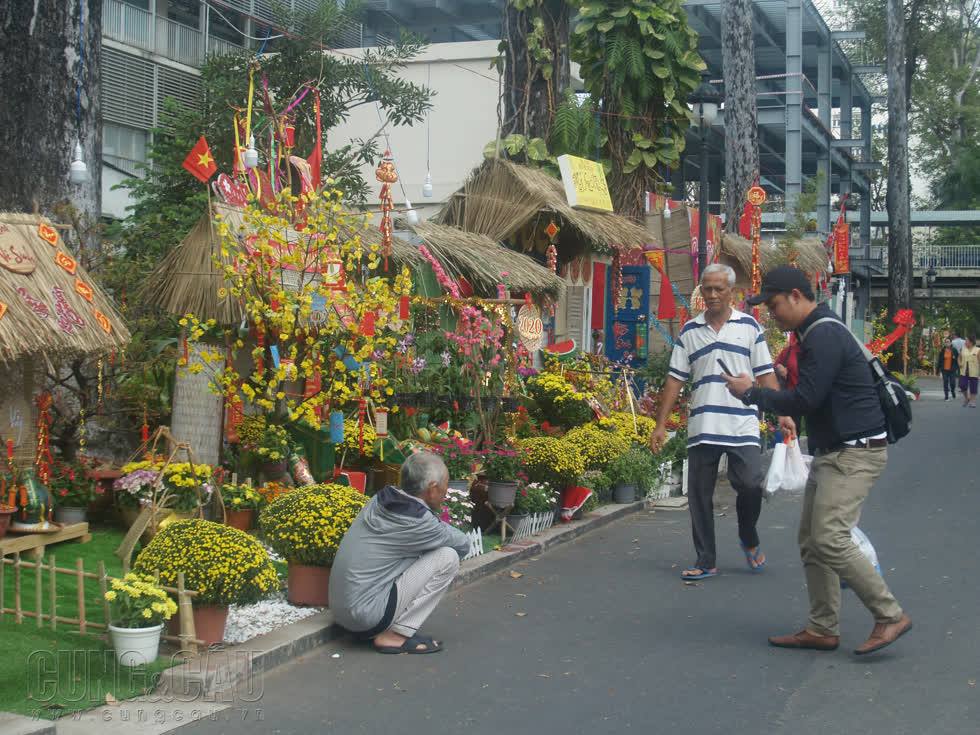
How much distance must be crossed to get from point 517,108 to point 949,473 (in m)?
8.31

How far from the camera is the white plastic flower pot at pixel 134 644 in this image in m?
5.22

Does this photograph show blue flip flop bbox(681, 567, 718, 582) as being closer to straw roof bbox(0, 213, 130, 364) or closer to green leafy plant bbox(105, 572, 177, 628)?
green leafy plant bbox(105, 572, 177, 628)

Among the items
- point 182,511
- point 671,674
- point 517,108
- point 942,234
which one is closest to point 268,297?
point 182,511

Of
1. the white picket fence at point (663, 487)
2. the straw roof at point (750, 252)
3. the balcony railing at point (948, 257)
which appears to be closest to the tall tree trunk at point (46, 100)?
the white picket fence at point (663, 487)

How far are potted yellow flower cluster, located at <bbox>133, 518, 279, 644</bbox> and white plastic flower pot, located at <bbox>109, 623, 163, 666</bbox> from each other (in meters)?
0.32

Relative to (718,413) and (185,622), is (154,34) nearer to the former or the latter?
(718,413)

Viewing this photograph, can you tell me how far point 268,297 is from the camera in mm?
8242

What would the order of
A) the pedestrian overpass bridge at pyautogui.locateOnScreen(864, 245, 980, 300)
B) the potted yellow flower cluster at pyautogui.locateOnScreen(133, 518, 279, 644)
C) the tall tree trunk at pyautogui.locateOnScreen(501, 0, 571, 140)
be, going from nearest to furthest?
1. the potted yellow flower cluster at pyautogui.locateOnScreen(133, 518, 279, 644)
2. the tall tree trunk at pyautogui.locateOnScreen(501, 0, 571, 140)
3. the pedestrian overpass bridge at pyautogui.locateOnScreen(864, 245, 980, 300)

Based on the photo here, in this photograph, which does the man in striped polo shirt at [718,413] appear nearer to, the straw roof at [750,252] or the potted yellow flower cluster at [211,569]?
the potted yellow flower cluster at [211,569]

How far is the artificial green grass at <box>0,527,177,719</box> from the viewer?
4766 mm

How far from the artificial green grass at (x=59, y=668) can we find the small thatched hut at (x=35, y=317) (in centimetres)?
160

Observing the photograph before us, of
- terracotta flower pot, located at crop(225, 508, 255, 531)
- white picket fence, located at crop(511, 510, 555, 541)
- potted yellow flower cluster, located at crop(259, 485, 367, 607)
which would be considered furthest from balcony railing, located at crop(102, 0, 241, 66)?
potted yellow flower cluster, located at crop(259, 485, 367, 607)

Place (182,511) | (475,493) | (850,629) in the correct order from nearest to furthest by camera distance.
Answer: (850,629) → (182,511) → (475,493)

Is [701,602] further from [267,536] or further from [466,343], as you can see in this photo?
[466,343]
